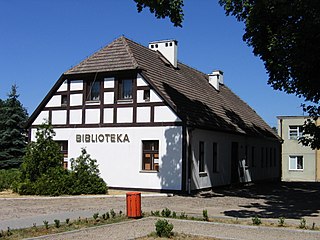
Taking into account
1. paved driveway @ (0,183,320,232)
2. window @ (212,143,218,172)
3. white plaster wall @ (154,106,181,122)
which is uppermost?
white plaster wall @ (154,106,181,122)

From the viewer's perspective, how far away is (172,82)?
2698 cm

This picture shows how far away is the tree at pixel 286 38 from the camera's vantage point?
57.5 feet

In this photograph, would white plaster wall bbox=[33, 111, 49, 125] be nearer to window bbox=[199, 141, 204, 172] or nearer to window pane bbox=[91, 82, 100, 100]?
window pane bbox=[91, 82, 100, 100]

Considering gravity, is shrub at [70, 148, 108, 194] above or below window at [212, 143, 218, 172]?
below

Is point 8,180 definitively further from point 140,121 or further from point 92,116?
point 140,121

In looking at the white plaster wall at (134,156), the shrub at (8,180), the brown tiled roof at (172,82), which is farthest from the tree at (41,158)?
the brown tiled roof at (172,82)

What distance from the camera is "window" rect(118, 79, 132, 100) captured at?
25375 millimetres

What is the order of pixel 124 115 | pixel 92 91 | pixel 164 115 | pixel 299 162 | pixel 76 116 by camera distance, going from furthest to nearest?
pixel 299 162 < pixel 76 116 < pixel 92 91 < pixel 124 115 < pixel 164 115

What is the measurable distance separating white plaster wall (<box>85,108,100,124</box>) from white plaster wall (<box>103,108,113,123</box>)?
0.41 meters

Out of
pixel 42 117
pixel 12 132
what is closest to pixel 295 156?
pixel 12 132

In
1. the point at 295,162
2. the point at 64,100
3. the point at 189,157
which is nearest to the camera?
the point at 189,157

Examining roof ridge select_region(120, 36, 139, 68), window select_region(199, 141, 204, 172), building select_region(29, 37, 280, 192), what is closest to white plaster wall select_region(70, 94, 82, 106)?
building select_region(29, 37, 280, 192)

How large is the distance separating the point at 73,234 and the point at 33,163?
1263 cm

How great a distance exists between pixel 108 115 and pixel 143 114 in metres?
2.15
